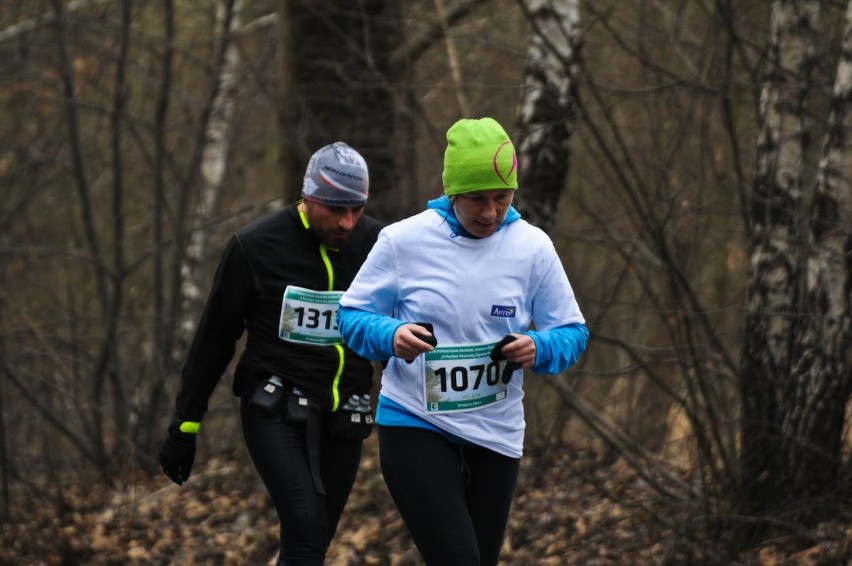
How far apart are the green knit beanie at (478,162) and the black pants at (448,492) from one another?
2.83ft

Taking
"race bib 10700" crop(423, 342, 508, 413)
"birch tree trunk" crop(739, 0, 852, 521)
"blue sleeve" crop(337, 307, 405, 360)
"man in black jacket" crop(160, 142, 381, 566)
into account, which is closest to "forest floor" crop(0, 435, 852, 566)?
"birch tree trunk" crop(739, 0, 852, 521)

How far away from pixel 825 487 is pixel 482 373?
2.95 m

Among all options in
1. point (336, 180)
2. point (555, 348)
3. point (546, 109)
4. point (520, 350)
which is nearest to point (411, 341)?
point (520, 350)

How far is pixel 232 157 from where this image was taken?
→ 15.4 m

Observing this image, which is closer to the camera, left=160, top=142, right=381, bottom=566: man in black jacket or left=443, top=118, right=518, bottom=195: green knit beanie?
left=443, top=118, right=518, bottom=195: green knit beanie

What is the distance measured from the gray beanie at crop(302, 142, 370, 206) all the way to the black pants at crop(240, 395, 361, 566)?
0.91 metres

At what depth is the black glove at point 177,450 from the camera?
5.49 meters

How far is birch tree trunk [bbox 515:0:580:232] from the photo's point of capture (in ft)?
28.0

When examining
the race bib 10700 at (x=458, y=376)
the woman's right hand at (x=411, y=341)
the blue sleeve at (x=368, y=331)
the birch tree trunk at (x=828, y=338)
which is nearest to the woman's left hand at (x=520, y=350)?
the race bib 10700 at (x=458, y=376)

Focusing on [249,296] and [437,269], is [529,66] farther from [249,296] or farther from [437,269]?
[437,269]

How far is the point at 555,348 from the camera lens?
438cm

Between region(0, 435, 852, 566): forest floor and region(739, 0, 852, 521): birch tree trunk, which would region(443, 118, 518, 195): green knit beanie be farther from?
region(0, 435, 852, 566): forest floor

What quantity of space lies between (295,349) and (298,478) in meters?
0.54

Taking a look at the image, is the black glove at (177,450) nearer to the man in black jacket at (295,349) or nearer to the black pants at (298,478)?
the man in black jacket at (295,349)
